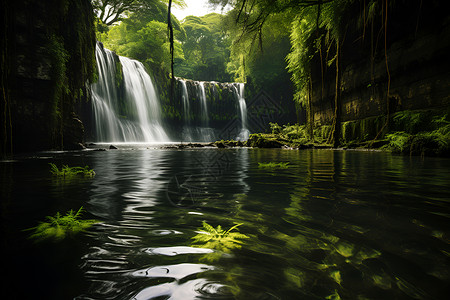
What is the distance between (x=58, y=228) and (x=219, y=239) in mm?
1045

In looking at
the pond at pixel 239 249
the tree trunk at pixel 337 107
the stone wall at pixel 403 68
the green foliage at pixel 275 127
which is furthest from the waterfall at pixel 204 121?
the pond at pixel 239 249

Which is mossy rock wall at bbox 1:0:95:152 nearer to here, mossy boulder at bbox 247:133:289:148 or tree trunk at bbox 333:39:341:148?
mossy boulder at bbox 247:133:289:148

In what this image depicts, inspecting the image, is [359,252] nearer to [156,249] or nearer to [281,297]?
[281,297]

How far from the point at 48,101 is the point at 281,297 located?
38.8 ft

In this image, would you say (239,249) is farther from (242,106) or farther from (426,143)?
(242,106)

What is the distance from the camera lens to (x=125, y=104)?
21.2 meters

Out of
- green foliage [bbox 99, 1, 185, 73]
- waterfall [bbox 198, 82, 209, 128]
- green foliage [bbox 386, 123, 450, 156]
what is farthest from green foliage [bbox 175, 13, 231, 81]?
green foliage [bbox 386, 123, 450, 156]

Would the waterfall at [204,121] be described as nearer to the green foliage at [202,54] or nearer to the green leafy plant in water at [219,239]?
the green foliage at [202,54]

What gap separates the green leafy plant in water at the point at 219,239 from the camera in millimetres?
1299

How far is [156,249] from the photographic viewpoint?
1270 millimetres

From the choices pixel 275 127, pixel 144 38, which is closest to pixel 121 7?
pixel 144 38

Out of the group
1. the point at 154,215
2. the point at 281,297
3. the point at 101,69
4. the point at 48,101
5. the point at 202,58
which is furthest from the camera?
the point at 202,58

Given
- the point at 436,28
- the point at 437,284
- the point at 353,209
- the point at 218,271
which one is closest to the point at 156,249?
the point at 218,271

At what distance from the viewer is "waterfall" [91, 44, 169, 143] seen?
60.2ft
